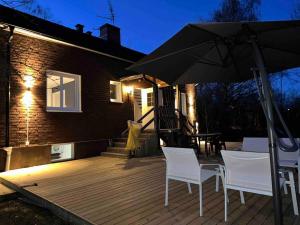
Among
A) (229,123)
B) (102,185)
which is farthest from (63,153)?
(229,123)

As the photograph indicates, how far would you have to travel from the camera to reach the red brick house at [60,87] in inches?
274

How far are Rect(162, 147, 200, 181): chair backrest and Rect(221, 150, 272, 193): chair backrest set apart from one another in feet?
1.39

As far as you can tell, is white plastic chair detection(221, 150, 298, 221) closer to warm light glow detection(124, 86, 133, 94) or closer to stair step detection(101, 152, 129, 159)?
stair step detection(101, 152, 129, 159)

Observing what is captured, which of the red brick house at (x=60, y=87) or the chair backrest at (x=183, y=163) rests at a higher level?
the red brick house at (x=60, y=87)

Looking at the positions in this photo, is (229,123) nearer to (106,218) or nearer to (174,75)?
(174,75)

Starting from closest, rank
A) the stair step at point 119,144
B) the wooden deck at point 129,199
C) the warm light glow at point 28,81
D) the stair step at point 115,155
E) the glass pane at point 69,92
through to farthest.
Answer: the wooden deck at point 129,199, the warm light glow at point 28,81, the stair step at point 115,155, the glass pane at point 69,92, the stair step at point 119,144

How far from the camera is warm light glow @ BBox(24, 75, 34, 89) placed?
286 inches

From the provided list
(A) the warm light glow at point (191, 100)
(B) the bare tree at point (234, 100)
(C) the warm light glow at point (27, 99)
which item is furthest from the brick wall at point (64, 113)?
(B) the bare tree at point (234, 100)

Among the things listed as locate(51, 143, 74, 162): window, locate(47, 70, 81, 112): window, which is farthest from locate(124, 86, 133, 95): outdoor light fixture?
locate(51, 143, 74, 162): window

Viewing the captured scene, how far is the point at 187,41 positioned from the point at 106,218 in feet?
8.35

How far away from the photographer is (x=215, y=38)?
322cm

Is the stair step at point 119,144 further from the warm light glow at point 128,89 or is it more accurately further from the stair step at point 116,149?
the warm light glow at point 128,89

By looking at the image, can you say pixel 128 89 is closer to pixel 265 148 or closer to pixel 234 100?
pixel 265 148

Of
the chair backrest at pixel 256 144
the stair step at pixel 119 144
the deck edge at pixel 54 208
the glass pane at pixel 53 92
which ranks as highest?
the glass pane at pixel 53 92
